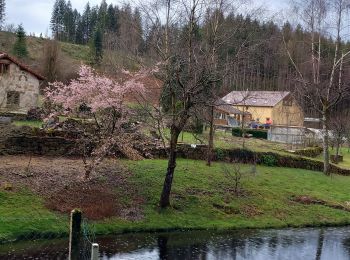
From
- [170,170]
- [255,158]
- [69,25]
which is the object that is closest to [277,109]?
[255,158]

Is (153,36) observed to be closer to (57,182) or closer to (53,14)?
(57,182)

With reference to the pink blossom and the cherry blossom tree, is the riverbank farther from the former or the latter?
the pink blossom

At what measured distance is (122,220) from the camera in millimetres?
19953

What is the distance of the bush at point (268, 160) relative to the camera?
118 feet

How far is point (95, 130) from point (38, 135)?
4.34 metres

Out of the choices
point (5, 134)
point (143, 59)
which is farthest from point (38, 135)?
point (143, 59)

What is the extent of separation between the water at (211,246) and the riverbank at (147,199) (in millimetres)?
781

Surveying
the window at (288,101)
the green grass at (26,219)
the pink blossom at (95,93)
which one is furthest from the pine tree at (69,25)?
the green grass at (26,219)

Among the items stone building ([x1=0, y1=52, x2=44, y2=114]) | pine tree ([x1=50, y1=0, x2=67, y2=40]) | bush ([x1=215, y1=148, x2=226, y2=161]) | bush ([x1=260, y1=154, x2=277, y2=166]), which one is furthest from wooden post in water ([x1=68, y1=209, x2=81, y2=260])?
pine tree ([x1=50, y1=0, x2=67, y2=40])

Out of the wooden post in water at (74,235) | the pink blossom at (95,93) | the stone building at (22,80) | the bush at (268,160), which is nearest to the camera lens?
the wooden post in water at (74,235)

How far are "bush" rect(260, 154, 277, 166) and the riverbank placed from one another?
15.6 feet

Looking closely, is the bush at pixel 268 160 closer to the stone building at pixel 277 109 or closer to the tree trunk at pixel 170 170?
the tree trunk at pixel 170 170

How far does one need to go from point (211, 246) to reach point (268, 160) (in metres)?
18.7

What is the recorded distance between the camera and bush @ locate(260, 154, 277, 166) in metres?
36.1
